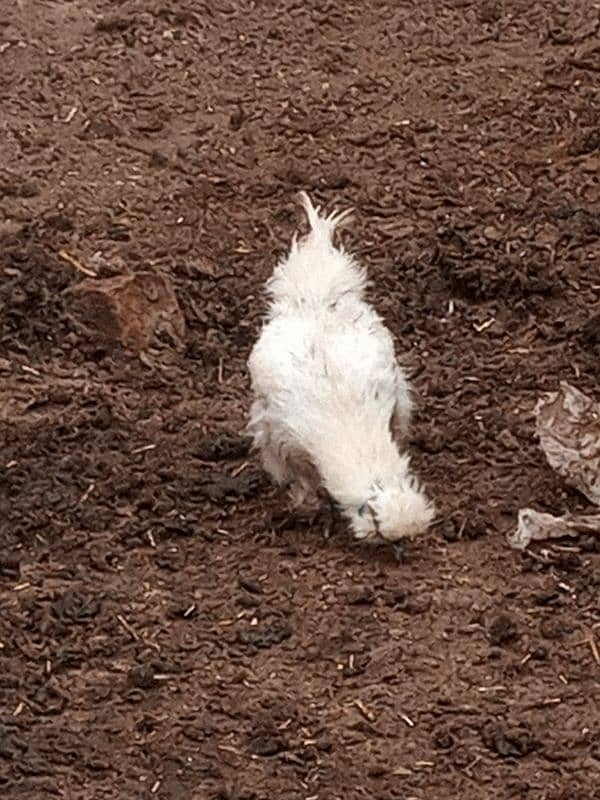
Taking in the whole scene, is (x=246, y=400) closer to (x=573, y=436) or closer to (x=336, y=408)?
(x=336, y=408)

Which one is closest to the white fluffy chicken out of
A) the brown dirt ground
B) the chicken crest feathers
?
the brown dirt ground

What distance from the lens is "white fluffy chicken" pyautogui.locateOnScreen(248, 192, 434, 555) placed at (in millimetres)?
6211

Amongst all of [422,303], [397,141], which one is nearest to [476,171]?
[397,141]

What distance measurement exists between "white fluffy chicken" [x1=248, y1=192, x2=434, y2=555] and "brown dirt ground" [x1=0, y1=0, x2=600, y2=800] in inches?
4.8

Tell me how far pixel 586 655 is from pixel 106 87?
3867 mm

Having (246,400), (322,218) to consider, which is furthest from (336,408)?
(322,218)

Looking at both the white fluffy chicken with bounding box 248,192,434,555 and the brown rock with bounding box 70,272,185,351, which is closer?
the white fluffy chicken with bounding box 248,192,434,555

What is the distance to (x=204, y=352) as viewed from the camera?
732 cm

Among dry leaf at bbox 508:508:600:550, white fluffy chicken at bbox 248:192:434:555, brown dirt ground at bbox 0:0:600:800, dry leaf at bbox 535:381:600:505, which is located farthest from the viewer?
dry leaf at bbox 535:381:600:505

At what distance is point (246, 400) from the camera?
23.1ft

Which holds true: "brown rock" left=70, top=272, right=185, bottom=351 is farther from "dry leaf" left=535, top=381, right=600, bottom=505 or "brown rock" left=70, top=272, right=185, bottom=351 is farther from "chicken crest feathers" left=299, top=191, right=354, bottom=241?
"dry leaf" left=535, top=381, right=600, bottom=505

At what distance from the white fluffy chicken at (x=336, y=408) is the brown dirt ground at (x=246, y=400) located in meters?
0.12

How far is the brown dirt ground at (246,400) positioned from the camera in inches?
213

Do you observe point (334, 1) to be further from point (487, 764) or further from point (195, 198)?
point (487, 764)
